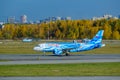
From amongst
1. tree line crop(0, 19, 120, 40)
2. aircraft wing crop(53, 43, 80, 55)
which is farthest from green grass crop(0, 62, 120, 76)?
tree line crop(0, 19, 120, 40)

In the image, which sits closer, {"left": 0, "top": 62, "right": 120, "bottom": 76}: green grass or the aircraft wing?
{"left": 0, "top": 62, "right": 120, "bottom": 76}: green grass

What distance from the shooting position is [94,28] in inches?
7126

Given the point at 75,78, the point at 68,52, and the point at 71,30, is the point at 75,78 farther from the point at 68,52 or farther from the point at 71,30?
the point at 71,30

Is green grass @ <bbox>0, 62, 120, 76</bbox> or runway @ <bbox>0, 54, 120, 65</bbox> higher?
green grass @ <bbox>0, 62, 120, 76</bbox>

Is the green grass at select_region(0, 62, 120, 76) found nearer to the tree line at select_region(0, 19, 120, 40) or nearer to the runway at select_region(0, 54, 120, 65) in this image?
the runway at select_region(0, 54, 120, 65)

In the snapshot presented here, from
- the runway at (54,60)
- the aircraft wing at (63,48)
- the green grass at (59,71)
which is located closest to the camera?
the green grass at (59,71)

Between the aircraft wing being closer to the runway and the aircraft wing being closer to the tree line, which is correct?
the runway

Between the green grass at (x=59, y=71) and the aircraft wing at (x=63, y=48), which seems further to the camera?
the aircraft wing at (x=63, y=48)

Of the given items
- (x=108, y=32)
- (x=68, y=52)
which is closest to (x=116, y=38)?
(x=108, y=32)

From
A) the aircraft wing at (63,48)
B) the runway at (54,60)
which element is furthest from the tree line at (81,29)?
the runway at (54,60)

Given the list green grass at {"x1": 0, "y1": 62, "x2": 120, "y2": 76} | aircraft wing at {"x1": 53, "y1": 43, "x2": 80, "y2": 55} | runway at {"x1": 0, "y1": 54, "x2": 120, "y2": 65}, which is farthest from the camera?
aircraft wing at {"x1": 53, "y1": 43, "x2": 80, "y2": 55}

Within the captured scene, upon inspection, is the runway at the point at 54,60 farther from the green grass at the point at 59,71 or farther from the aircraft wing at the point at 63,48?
the aircraft wing at the point at 63,48

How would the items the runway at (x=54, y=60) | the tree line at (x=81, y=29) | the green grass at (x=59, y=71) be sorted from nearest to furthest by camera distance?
the green grass at (x=59, y=71)
the runway at (x=54, y=60)
the tree line at (x=81, y=29)

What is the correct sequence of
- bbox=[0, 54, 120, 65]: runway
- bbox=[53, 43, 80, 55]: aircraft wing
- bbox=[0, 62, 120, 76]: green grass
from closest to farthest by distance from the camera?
bbox=[0, 62, 120, 76]: green grass → bbox=[0, 54, 120, 65]: runway → bbox=[53, 43, 80, 55]: aircraft wing
